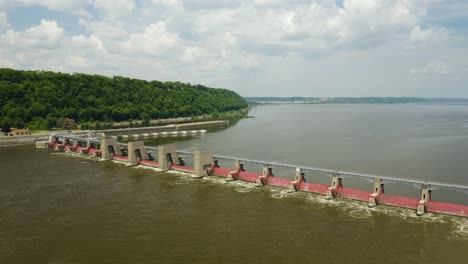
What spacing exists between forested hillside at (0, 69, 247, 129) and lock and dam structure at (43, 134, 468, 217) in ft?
183

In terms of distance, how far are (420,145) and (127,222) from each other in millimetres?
70252

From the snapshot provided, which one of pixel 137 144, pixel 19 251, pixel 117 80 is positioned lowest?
pixel 19 251

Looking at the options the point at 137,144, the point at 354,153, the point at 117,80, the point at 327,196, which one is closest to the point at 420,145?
the point at 354,153

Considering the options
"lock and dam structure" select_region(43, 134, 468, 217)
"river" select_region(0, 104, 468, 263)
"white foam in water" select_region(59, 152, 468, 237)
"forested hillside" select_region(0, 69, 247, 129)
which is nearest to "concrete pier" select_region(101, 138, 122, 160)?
"lock and dam structure" select_region(43, 134, 468, 217)

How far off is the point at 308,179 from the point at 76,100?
115 m

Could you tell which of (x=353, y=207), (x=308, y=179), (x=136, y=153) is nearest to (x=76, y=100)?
(x=136, y=153)

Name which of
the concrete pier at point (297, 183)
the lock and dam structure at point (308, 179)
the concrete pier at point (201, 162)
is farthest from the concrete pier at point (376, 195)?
the concrete pier at point (201, 162)

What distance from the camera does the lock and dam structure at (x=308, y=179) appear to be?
34562 millimetres

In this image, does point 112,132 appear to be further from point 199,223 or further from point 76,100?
point 199,223

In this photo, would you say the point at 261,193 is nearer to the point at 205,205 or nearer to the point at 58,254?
the point at 205,205

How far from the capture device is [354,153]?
70500mm

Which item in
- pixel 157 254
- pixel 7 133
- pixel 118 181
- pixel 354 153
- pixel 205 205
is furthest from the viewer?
pixel 7 133

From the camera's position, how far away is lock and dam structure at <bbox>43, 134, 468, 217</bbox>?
113 ft

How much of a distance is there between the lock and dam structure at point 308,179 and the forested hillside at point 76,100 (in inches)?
2193
